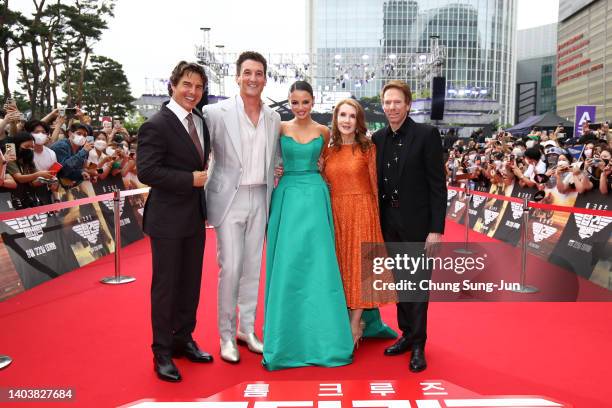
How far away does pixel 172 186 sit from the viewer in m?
2.81

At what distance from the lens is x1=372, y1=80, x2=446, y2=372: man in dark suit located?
10.1ft

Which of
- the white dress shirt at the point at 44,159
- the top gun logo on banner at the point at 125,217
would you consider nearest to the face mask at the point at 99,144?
the top gun logo on banner at the point at 125,217

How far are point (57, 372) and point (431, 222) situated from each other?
2542 mm

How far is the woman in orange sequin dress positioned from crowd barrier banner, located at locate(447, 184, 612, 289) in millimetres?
2642

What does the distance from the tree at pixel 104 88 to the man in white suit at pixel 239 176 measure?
38.9 m

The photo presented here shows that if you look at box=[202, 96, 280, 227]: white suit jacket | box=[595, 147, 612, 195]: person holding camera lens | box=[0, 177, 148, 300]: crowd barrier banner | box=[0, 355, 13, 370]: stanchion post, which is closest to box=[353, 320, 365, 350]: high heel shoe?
box=[202, 96, 280, 227]: white suit jacket

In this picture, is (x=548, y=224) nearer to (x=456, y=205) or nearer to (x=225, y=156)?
(x=456, y=205)

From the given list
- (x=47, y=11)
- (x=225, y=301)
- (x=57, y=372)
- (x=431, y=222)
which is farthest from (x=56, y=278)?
(x=47, y=11)

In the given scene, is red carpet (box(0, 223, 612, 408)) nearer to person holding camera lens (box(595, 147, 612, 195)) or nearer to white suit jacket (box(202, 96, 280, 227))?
white suit jacket (box(202, 96, 280, 227))

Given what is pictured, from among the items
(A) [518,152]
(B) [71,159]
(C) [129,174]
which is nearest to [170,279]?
(B) [71,159]

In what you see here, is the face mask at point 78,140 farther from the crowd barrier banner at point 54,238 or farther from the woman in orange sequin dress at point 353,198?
the woman in orange sequin dress at point 353,198

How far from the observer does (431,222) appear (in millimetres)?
3117

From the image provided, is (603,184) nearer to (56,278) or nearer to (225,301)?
(225,301)

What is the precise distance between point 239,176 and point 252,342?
1.19 metres
